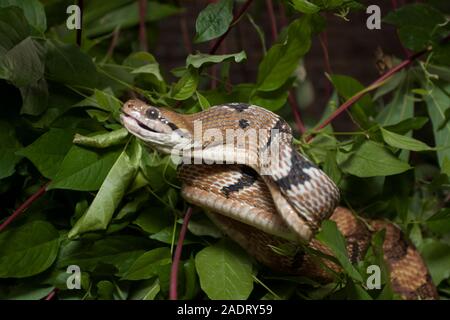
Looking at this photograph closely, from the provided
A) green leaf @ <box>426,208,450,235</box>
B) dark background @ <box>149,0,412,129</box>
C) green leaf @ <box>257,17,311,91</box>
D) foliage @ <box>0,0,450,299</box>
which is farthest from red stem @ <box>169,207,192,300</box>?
dark background @ <box>149,0,412,129</box>

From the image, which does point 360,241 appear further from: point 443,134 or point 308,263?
point 443,134

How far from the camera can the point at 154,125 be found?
1.06 meters

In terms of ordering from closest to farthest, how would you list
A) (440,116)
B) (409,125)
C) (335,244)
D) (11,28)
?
(335,244), (11,28), (409,125), (440,116)

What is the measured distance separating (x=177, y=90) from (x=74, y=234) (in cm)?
39

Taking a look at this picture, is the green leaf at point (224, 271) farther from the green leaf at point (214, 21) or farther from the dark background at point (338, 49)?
the dark background at point (338, 49)

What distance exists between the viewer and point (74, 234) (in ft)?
3.48

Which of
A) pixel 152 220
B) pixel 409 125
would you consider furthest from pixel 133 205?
pixel 409 125

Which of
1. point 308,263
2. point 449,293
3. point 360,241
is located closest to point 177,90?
point 308,263

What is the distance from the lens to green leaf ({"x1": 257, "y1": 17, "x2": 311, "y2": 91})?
1214 mm

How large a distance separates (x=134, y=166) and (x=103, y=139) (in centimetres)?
9

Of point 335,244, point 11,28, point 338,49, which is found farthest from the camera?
point 338,49

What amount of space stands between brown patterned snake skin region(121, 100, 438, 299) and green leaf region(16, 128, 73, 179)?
159 mm

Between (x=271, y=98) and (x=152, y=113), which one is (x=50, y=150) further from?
(x=271, y=98)

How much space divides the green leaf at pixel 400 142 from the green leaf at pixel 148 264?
564mm
